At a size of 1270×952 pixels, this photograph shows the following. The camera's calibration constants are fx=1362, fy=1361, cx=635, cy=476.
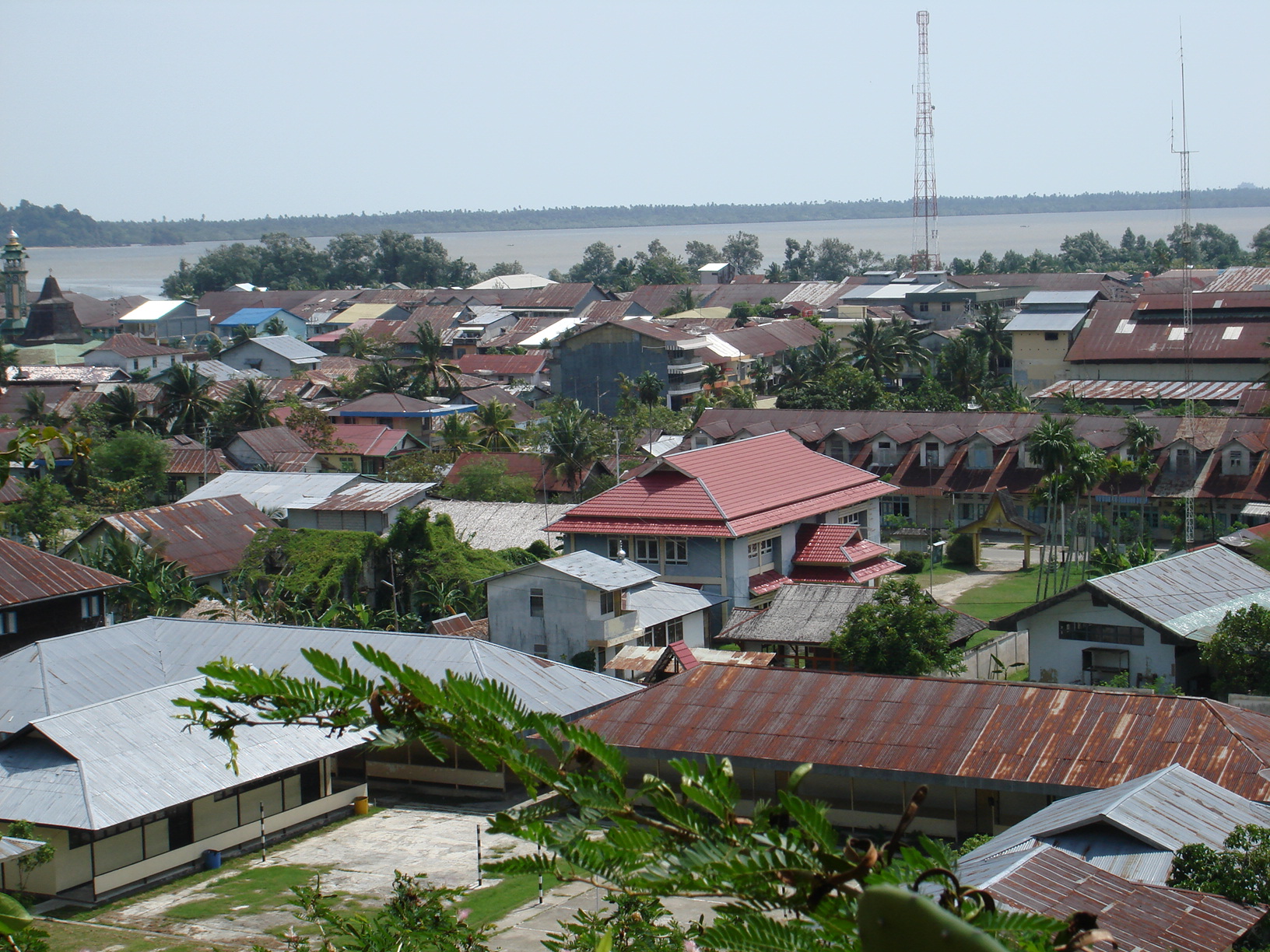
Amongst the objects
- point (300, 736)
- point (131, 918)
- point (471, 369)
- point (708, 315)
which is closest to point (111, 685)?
point (300, 736)

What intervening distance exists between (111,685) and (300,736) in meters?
6.10

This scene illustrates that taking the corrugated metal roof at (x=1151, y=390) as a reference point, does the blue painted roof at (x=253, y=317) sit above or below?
above

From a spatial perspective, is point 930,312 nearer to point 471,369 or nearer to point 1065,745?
point 471,369

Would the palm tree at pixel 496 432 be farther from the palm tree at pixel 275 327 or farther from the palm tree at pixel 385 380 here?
the palm tree at pixel 275 327

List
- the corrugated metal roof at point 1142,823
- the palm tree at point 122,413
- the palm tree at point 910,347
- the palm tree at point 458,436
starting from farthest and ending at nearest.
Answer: the palm tree at point 910,347, the palm tree at point 122,413, the palm tree at point 458,436, the corrugated metal roof at point 1142,823

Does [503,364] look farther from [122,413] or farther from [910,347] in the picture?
[122,413]

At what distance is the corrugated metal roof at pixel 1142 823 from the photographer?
54.2 ft

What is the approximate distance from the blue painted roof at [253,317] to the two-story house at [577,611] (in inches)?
3370

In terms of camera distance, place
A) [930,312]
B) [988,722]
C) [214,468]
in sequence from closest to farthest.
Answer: [988,722] → [214,468] → [930,312]

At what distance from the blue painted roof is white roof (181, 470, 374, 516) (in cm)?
6646

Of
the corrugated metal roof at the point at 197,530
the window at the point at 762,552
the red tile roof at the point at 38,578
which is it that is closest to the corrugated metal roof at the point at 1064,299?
the window at the point at 762,552

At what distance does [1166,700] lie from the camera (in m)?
22.9

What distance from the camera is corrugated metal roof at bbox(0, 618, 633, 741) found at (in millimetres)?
28078

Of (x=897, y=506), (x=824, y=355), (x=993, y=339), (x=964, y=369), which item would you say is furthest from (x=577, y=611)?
(x=993, y=339)
